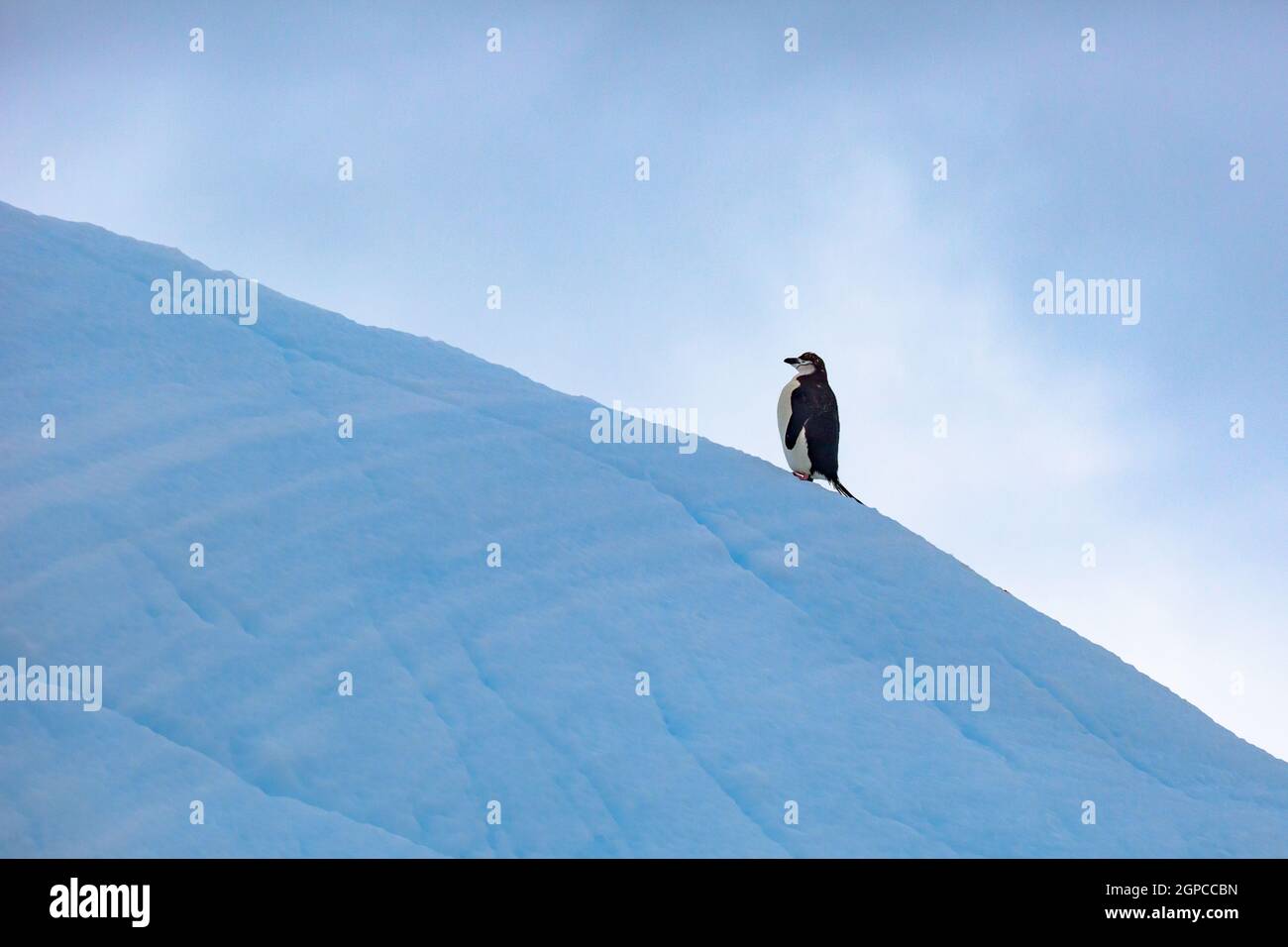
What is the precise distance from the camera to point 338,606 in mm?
5469

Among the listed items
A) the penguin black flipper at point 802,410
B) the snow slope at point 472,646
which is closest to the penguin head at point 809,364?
the penguin black flipper at point 802,410

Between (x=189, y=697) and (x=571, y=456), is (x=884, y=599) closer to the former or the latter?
(x=571, y=456)

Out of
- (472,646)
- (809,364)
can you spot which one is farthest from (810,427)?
(472,646)

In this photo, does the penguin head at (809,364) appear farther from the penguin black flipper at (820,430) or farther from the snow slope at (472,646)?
the snow slope at (472,646)

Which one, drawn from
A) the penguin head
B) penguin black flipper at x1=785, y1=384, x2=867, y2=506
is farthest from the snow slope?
the penguin head

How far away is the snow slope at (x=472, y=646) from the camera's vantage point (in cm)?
457

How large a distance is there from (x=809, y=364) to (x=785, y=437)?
0.71 metres

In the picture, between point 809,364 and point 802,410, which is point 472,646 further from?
point 809,364

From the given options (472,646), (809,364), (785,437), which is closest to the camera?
(472,646)

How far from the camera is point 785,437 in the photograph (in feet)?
29.0

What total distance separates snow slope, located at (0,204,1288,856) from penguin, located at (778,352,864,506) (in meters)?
0.80
